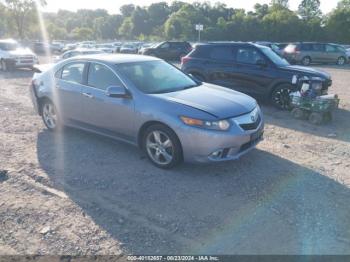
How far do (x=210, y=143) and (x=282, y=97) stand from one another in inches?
204

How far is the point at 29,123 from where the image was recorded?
25.8ft

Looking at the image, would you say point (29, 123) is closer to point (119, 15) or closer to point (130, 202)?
point (130, 202)

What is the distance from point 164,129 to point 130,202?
4.01ft

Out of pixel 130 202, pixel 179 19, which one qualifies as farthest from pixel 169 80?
pixel 179 19

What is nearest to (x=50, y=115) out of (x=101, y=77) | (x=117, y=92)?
(x=101, y=77)

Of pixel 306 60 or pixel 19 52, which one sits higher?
pixel 19 52

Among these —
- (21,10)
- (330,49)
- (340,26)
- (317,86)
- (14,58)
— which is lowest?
(14,58)

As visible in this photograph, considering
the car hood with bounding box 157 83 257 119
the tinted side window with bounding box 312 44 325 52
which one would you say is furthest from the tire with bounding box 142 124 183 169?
the tinted side window with bounding box 312 44 325 52

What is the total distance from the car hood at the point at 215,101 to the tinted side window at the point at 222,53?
182 inches

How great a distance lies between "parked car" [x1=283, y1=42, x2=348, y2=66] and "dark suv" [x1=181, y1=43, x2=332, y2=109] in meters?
15.8

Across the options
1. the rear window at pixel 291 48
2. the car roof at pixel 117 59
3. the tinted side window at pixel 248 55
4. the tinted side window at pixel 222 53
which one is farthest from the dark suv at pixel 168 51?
the car roof at pixel 117 59

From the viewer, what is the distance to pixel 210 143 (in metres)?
4.75

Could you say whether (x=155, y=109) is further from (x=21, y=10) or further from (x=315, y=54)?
(x=21, y=10)

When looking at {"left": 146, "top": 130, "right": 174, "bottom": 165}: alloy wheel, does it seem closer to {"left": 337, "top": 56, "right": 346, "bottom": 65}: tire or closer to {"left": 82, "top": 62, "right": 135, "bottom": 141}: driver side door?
{"left": 82, "top": 62, "right": 135, "bottom": 141}: driver side door
